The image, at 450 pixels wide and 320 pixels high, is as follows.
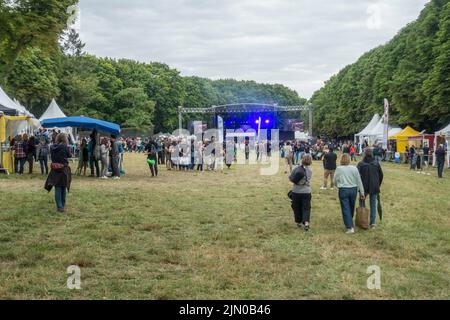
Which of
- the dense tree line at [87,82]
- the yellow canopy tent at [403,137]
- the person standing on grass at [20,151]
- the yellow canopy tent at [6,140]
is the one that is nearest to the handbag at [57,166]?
the dense tree line at [87,82]

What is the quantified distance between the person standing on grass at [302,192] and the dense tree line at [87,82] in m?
6.28

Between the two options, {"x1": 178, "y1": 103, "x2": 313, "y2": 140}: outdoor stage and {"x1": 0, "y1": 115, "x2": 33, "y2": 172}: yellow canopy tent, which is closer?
{"x1": 0, "y1": 115, "x2": 33, "y2": 172}: yellow canopy tent

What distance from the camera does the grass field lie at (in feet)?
19.8

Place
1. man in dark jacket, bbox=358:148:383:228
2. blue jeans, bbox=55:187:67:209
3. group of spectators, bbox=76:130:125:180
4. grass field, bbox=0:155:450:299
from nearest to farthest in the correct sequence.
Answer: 1. grass field, bbox=0:155:450:299
2. man in dark jacket, bbox=358:148:383:228
3. blue jeans, bbox=55:187:67:209
4. group of spectators, bbox=76:130:125:180

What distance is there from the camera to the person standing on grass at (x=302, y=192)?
10133mm

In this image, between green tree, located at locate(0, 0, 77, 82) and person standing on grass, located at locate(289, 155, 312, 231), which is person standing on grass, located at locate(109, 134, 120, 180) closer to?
green tree, located at locate(0, 0, 77, 82)

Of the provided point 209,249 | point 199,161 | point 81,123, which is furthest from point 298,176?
point 199,161

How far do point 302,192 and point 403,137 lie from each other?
31.5 metres

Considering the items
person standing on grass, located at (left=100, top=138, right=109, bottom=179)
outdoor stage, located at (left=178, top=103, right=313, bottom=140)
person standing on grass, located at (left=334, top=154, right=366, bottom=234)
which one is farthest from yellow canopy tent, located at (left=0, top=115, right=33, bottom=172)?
outdoor stage, located at (left=178, top=103, right=313, bottom=140)

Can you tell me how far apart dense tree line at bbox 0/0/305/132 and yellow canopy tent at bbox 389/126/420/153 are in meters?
25.5

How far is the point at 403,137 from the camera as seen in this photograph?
39125 millimetres

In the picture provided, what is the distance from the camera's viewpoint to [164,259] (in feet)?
24.4

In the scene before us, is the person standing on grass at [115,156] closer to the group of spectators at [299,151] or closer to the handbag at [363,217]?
the group of spectators at [299,151]
